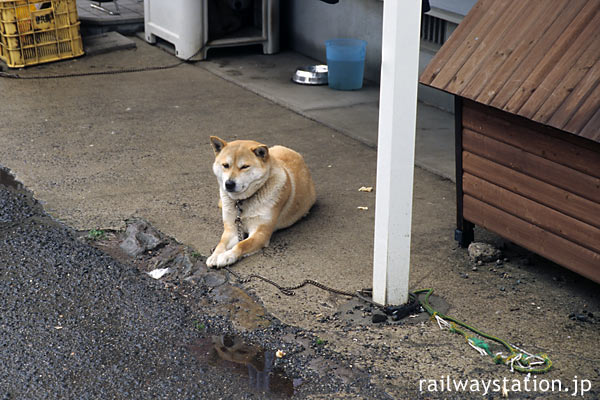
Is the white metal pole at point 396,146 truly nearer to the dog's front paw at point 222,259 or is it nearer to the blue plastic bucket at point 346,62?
the dog's front paw at point 222,259

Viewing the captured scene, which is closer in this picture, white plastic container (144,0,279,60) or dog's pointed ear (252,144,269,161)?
dog's pointed ear (252,144,269,161)

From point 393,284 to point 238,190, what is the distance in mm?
1392

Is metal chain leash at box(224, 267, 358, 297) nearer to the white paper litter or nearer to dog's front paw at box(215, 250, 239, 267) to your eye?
dog's front paw at box(215, 250, 239, 267)

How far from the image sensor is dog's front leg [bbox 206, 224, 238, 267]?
542 centimetres

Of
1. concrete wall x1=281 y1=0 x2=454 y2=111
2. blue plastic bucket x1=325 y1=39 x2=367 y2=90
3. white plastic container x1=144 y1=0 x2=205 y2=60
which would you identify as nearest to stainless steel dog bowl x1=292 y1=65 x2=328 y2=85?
blue plastic bucket x1=325 y1=39 x2=367 y2=90

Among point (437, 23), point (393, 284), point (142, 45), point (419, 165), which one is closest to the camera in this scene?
point (393, 284)

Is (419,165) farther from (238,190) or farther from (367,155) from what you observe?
(238,190)

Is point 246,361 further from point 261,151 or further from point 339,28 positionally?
point 339,28

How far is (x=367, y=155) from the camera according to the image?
301 inches

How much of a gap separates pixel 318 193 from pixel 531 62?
8.16ft

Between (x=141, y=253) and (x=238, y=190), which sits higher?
(x=238, y=190)

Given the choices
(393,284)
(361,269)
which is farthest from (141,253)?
(393,284)

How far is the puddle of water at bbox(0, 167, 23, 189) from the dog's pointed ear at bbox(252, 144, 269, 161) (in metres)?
2.49

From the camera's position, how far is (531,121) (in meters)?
4.81
